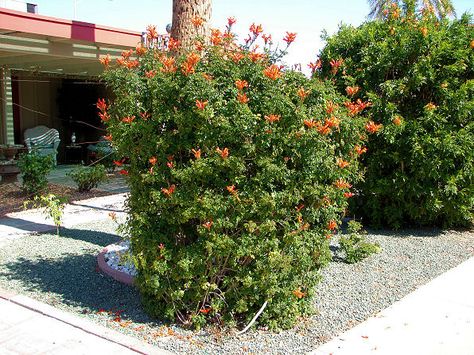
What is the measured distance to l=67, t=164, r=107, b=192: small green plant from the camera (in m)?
9.78

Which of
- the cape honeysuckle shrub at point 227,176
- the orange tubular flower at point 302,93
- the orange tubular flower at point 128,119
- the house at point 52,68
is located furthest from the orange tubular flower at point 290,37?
the house at point 52,68

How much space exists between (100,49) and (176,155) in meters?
7.10

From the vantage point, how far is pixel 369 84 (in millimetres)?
7051

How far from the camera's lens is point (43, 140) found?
13.1 metres

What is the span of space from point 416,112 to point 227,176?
4.13 metres

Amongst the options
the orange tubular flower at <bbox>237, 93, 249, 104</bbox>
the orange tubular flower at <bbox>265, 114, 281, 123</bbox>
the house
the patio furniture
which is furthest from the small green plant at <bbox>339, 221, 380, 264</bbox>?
the patio furniture

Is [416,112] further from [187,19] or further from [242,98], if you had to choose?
[242,98]

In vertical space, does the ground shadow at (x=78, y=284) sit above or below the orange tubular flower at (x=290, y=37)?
below

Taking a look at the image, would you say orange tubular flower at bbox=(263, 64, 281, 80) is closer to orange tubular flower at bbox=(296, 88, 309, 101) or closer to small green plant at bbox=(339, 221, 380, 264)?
orange tubular flower at bbox=(296, 88, 309, 101)

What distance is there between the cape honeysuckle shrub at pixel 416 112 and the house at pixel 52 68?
11.6 feet

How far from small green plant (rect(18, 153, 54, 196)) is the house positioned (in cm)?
118

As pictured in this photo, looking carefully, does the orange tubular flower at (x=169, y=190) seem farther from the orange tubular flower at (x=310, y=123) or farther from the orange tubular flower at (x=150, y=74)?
the orange tubular flower at (x=310, y=123)

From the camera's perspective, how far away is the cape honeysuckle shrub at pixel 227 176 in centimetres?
358

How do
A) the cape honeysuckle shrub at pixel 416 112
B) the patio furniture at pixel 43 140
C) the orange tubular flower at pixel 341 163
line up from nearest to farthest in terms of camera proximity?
the orange tubular flower at pixel 341 163 → the cape honeysuckle shrub at pixel 416 112 → the patio furniture at pixel 43 140
